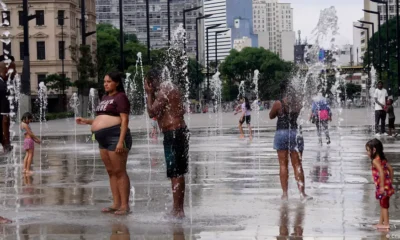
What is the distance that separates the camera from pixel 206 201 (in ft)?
35.5

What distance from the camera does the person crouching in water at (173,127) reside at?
938 centimetres

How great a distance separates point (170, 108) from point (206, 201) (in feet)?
6.16

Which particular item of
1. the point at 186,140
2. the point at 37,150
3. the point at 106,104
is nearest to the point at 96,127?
the point at 106,104

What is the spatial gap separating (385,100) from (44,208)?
17688 mm

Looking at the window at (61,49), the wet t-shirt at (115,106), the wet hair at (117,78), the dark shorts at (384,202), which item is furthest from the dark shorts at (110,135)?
the window at (61,49)

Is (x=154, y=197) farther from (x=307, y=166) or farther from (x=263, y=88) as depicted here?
(x=263, y=88)

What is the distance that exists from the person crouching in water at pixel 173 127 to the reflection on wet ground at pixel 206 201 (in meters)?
0.39

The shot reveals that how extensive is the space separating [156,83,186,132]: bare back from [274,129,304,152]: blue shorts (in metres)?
2.06

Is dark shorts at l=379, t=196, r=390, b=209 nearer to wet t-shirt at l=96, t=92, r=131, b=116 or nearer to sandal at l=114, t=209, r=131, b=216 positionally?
sandal at l=114, t=209, r=131, b=216

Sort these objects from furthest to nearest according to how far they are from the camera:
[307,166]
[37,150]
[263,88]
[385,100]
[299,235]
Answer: [263,88]
[385,100]
[37,150]
[307,166]
[299,235]

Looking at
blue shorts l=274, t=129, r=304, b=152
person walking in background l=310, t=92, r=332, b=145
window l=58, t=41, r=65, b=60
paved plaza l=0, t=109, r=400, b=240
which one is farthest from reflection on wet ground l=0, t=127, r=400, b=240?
window l=58, t=41, r=65, b=60

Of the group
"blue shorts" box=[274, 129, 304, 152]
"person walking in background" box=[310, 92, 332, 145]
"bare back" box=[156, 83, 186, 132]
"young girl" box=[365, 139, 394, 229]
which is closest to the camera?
"young girl" box=[365, 139, 394, 229]

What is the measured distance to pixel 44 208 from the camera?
1029 centimetres

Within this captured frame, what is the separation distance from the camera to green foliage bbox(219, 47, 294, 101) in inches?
5468
